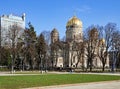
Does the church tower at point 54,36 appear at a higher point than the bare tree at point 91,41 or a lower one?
higher

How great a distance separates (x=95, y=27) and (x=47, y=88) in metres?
65.7

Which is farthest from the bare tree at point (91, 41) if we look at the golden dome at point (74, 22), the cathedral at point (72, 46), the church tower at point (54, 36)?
the golden dome at point (74, 22)

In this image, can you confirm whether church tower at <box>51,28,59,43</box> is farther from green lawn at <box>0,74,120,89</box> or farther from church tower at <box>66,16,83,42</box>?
green lawn at <box>0,74,120,89</box>

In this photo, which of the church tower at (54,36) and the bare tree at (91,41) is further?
the church tower at (54,36)

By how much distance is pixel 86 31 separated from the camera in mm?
91562

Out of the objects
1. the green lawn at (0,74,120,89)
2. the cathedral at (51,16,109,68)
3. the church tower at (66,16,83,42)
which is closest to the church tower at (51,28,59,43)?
the cathedral at (51,16,109,68)

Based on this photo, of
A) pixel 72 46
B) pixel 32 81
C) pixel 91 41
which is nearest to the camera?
pixel 32 81

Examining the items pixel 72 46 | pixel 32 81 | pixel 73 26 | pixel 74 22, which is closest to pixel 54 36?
pixel 73 26

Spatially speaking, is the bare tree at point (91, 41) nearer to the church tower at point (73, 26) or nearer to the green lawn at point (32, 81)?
the church tower at point (73, 26)

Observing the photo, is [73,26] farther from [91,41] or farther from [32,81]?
[32,81]

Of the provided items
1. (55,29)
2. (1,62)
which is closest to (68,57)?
(55,29)

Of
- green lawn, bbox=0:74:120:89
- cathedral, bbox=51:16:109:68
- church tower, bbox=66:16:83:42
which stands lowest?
green lawn, bbox=0:74:120:89

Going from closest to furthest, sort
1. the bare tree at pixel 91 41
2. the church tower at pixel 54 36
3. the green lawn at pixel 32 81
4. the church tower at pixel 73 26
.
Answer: the green lawn at pixel 32 81
the bare tree at pixel 91 41
the church tower at pixel 54 36
the church tower at pixel 73 26

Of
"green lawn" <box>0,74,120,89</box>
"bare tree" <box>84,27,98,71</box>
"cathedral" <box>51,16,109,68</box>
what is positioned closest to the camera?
"green lawn" <box>0,74,120,89</box>
